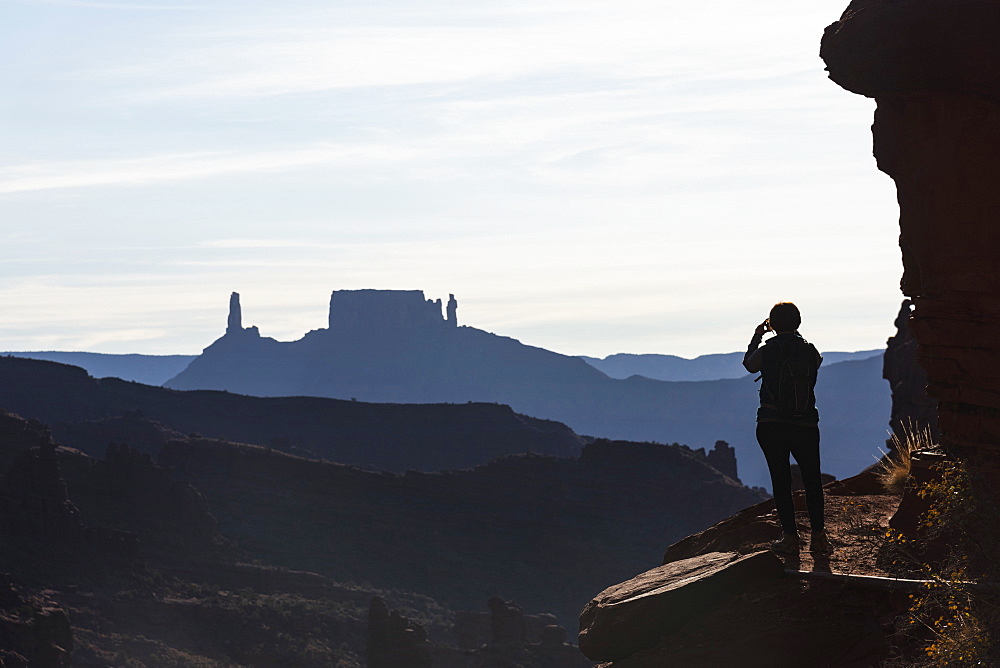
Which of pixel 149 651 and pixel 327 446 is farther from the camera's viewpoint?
pixel 327 446

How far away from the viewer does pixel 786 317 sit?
10305 mm

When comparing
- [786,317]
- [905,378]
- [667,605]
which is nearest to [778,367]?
[786,317]

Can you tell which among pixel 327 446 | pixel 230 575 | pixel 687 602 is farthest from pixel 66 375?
pixel 687 602

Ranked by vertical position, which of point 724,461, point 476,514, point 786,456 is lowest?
point 476,514

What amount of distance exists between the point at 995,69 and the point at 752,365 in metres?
3.53

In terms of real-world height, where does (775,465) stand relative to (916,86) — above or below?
below

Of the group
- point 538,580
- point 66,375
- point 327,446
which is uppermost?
point 66,375

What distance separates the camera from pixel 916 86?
10555mm

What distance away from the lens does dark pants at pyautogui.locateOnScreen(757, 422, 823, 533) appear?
33.4 ft

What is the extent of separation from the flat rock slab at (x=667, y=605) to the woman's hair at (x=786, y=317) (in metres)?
2.18

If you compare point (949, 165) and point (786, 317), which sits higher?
point (949, 165)

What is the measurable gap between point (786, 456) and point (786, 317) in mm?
1344

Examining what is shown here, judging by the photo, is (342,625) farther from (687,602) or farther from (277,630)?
(687,602)

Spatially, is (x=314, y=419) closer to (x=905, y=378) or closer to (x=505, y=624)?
(x=505, y=624)
